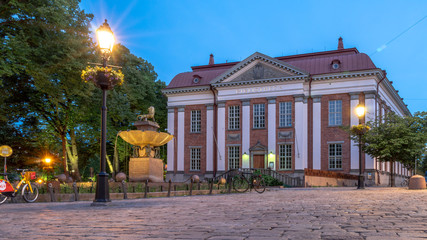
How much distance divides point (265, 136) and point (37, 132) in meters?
20.3

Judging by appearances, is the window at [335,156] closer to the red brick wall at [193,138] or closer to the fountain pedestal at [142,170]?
the red brick wall at [193,138]

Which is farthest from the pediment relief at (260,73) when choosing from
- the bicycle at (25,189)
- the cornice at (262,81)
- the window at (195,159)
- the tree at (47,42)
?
the bicycle at (25,189)

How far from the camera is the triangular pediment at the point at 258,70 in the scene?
41188 mm

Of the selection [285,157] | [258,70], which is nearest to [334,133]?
[285,157]

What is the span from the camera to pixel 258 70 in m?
42.5

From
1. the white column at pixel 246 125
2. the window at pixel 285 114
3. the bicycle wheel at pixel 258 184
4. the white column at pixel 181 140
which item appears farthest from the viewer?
the white column at pixel 181 140

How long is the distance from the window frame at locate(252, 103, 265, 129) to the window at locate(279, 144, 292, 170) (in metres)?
3.08

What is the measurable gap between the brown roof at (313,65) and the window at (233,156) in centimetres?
733

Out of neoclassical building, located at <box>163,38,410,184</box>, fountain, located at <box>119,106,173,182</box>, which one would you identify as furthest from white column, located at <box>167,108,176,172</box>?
fountain, located at <box>119,106,173,182</box>

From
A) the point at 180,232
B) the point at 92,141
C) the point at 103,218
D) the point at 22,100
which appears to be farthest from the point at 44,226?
the point at 92,141

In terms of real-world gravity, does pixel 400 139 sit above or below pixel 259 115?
below

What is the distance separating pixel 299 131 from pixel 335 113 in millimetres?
3666

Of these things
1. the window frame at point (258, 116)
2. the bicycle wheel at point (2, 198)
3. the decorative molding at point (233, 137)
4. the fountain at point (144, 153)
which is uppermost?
the window frame at point (258, 116)

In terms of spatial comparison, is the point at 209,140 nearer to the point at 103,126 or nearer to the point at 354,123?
the point at 354,123
